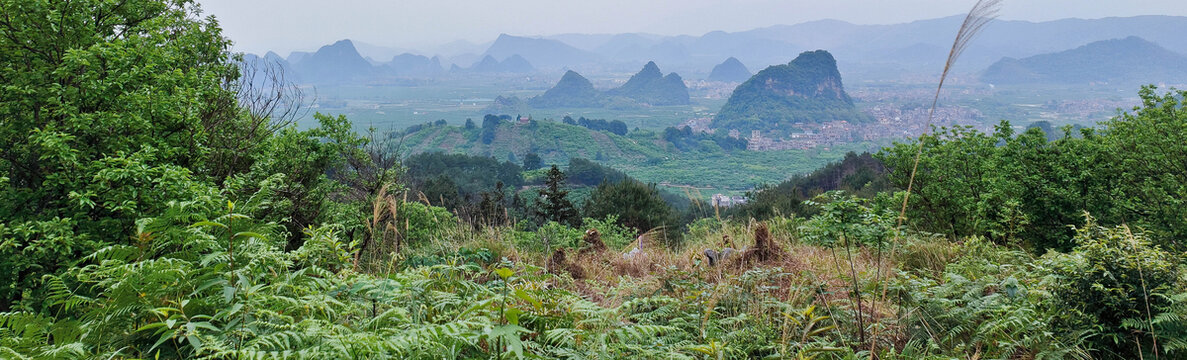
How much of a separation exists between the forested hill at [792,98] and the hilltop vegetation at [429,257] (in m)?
159

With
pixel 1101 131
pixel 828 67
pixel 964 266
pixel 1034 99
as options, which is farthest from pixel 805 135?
pixel 964 266

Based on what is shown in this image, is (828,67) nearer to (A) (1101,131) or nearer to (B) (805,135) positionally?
(B) (805,135)

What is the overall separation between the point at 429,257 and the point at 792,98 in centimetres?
18969

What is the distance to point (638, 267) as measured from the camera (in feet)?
15.3

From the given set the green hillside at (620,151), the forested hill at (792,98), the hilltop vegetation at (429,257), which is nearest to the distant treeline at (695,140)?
the green hillside at (620,151)

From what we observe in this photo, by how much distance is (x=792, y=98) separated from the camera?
7003 inches

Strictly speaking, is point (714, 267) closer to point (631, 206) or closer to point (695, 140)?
point (631, 206)

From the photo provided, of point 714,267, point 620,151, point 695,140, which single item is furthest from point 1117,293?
point 695,140

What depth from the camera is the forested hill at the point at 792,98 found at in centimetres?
16388

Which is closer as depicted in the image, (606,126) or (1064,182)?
(1064,182)

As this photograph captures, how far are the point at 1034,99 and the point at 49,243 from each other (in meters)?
222

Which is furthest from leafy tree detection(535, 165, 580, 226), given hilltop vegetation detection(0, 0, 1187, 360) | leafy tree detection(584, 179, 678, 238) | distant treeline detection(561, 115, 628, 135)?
distant treeline detection(561, 115, 628, 135)

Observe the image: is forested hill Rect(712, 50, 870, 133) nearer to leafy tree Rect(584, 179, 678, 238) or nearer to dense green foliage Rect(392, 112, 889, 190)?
dense green foliage Rect(392, 112, 889, 190)

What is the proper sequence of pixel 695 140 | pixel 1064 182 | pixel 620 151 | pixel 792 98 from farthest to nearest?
1. pixel 792 98
2. pixel 695 140
3. pixel 620 151
4. pixel 1064 182
